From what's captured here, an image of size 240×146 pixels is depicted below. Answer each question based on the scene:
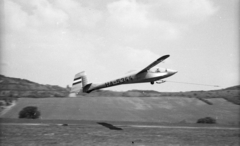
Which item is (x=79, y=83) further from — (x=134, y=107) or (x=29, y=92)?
(x=29, y=92)

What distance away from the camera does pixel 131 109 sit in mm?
69250

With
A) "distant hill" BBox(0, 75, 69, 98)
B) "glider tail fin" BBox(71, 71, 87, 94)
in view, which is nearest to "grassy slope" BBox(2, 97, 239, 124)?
"distant hill" BBox(0, 75, 69, 98)

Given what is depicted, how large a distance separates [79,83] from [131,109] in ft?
151

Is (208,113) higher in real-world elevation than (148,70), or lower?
lower

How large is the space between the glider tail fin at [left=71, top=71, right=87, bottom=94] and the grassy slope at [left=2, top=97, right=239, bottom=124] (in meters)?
32.0

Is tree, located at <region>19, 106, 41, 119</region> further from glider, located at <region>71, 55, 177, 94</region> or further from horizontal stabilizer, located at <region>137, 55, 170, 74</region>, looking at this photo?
horizontal stabilizer, located at <region>137, 55, 170, 74</region>

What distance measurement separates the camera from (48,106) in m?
65.4

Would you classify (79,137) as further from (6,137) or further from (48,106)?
(48,106)

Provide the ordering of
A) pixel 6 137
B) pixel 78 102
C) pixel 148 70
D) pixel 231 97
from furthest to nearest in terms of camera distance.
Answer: pixel 231 97
pixel 78 102
pixel 6 137
pixel 148 70

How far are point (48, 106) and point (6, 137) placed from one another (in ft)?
134

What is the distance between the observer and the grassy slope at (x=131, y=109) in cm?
5956

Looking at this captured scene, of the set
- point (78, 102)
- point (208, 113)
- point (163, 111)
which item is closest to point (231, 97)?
point (208, 113)

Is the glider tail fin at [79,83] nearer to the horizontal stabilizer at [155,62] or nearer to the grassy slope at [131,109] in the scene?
the horizontal stabilizer at [155,62]

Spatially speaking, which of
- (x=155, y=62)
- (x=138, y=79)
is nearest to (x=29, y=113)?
(x=138, y=79)
